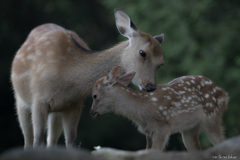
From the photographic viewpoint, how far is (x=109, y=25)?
17188 mm

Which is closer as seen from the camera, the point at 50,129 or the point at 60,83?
the point at 60,83

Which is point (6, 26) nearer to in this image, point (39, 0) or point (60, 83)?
point (39, 0)

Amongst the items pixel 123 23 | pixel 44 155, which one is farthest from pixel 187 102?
pixel 44 155

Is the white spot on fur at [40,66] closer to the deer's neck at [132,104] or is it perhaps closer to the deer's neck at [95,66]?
the deer's neck at [95,66]

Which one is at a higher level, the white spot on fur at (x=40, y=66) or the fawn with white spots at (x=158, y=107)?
the white spot on fur at (x=40, y=66)

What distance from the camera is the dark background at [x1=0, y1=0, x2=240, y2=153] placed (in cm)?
1041

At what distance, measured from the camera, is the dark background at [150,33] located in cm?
1041

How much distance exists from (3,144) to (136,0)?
604 cm

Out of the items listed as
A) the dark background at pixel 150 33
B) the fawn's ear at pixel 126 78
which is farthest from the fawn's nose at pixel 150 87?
the dark background at pixel 150 33

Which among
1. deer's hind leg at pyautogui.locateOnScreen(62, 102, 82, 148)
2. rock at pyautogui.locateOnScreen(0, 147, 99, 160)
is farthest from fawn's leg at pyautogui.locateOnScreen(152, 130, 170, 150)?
rock at pyautogui.locateOnScreen(0, 147, 99, 160)

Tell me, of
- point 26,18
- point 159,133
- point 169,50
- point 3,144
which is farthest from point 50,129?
point 26,18

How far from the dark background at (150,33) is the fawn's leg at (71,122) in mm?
2144

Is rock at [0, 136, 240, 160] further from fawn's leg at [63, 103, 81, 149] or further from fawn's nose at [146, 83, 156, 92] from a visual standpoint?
fawn's leg at [63, 103, 81, 149]

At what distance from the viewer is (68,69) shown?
543cm
